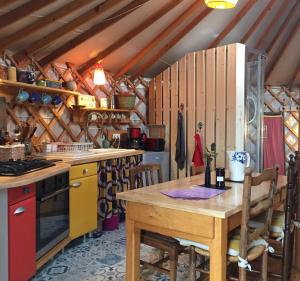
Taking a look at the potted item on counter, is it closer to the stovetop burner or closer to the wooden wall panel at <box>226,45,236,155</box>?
the wooden wall panel at <box>226,45,236,155</box>

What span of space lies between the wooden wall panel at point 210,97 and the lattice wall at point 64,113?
3.91ft

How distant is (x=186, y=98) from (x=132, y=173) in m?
2.59

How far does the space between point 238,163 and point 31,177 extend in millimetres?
1460

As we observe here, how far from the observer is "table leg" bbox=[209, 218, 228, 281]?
176 cm

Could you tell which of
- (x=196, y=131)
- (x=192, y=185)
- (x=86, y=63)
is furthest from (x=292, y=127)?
(x=192, y=185)

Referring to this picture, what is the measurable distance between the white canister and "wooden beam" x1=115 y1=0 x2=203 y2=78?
7.29ft

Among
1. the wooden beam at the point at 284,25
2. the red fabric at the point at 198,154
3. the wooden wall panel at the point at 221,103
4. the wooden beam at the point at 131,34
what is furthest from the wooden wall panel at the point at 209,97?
the wooden beam at the point at 284,25

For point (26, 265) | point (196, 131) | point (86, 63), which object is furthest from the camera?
point (196, 131)

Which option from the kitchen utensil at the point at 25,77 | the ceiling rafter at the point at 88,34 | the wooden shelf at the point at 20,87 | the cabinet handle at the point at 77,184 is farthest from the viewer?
the ceiling rafter at the point at 88,34

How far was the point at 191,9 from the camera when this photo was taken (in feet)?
13.2

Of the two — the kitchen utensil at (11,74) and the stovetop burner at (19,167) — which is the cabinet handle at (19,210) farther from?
the kitchen utensil at (11,74)

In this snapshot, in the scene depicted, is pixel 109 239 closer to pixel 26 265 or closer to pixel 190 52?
pixel 26 265

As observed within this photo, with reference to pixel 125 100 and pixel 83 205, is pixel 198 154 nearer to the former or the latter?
pixel 125 100

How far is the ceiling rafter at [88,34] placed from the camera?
3.59 meters
